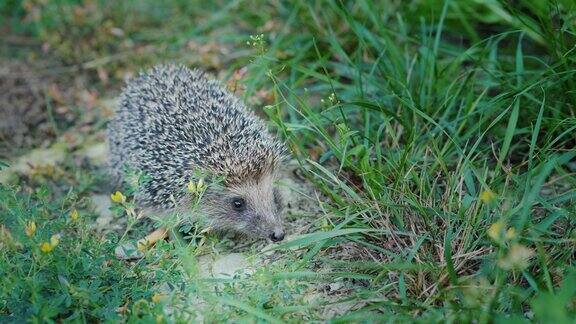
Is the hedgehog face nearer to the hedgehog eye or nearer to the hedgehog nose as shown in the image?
the hedgehog eye

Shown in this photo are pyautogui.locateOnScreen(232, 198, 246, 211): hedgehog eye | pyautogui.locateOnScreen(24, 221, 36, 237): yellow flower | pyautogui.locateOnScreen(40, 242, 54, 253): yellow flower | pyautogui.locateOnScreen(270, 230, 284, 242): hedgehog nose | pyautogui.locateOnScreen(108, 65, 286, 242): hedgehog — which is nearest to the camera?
pyautogui.locateOnScreen(40, 242, 54, 253): yellow flower

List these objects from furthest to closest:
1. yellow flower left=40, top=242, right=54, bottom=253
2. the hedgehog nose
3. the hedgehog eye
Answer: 1. the hedgehog eye
2. the hedgehog nose
3. yellow flower left=40, top=242, right=54, bottom=253

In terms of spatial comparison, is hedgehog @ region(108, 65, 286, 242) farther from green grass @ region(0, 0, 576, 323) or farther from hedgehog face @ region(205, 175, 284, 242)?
green grass @ region(0, 0, 576, 323)

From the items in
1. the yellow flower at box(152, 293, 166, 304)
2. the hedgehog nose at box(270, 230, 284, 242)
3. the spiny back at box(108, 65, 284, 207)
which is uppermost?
the spiny back at box(108, 65, 284, 207)

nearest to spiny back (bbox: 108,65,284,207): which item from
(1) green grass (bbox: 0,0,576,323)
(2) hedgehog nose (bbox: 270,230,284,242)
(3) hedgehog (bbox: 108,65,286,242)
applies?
(3) hedgehog (bbox: 108,65,286,242)

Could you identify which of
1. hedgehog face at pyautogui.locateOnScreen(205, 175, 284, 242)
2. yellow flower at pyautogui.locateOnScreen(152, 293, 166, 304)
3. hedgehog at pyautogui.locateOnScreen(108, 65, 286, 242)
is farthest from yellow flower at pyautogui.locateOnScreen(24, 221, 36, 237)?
hedgehog face at pyautogui.locateOnScreen(205, 175, 284, 242)

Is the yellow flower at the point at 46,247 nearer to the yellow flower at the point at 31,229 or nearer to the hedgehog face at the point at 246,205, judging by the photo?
the yellow flower at the point at 31,229

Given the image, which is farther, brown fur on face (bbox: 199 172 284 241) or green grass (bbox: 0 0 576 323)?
brown fur on face (bbox: 199 172 284 241)

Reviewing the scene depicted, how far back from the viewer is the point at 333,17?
598 cm

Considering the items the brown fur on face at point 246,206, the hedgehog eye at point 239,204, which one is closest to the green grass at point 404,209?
the brown fur on face at point 246,206

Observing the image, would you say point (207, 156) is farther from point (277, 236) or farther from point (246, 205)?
point (277, 236)

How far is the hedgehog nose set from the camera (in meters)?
4.29

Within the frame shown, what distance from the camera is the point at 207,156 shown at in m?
4.37

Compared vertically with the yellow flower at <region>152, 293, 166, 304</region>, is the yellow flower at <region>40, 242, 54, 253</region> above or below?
above
